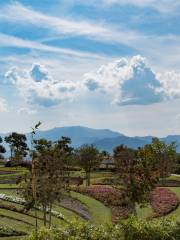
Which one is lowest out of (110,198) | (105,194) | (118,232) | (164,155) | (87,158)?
(110,198)

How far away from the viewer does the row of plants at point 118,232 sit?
68.4ft

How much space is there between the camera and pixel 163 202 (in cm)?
5731

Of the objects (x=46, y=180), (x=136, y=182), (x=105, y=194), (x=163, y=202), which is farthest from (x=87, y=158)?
(x=46, y=180)

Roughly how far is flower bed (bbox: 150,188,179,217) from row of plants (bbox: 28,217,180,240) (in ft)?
93.3

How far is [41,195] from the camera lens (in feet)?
122

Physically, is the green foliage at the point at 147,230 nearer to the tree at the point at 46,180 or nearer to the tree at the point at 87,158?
the tree at the point at 46,180

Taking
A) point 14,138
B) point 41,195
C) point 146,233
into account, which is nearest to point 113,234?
point 146,233

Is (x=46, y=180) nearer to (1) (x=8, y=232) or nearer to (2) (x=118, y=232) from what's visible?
(1) (x=8, y=232)

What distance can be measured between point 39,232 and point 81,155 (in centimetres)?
6037

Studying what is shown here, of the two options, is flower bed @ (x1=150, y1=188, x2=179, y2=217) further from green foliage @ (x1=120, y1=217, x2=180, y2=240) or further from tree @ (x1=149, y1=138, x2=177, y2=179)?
green foliage @ (x1=120, y1=217, x2=180, y2=240)

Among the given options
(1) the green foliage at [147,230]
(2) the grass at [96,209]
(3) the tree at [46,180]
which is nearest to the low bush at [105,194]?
(2) the grass at [96,209]

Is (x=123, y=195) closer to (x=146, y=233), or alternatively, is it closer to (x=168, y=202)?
(x=168, y=202)

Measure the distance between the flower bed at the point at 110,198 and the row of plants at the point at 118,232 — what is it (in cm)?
2625

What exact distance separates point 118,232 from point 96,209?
31170 mm
